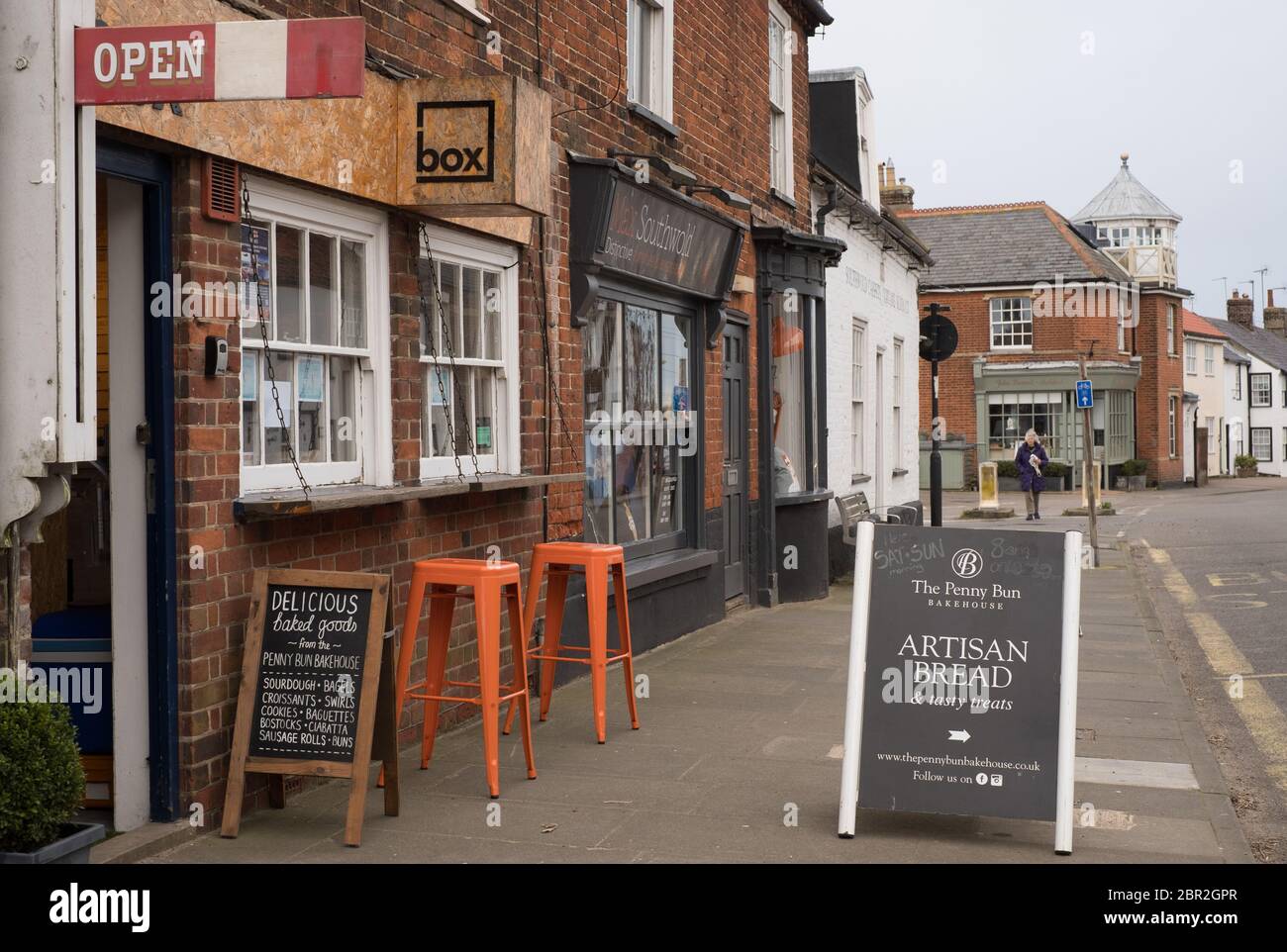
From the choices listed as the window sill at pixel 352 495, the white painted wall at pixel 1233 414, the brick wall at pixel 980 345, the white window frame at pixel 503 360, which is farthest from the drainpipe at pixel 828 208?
the white painted wall at pixel 1233 414

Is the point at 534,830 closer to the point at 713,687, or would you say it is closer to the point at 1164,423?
the point at 713,687

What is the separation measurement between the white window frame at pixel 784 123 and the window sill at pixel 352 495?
7420 millimetres

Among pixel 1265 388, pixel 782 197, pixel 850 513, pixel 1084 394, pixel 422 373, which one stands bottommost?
pixel 850 513

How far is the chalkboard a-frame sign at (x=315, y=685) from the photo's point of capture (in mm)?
5492

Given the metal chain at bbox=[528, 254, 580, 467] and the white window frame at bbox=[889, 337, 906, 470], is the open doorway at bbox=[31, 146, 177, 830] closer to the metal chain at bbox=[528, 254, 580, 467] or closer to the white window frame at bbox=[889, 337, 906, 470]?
the metal chain at bbox=[528, 254, 580, 467]

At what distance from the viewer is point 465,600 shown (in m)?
7.77

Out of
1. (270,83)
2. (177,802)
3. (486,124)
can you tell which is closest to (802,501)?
(486,124)

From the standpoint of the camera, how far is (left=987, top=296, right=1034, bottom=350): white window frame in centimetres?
4381

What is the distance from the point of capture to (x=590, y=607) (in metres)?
7.56

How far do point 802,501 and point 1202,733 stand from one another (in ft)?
21.5

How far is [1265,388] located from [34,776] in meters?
70.1

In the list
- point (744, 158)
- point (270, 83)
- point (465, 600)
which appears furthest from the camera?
point (744, 158)

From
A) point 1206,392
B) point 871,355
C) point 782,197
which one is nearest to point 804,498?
point 782,197

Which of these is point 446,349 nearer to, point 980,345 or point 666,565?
point 666,565
